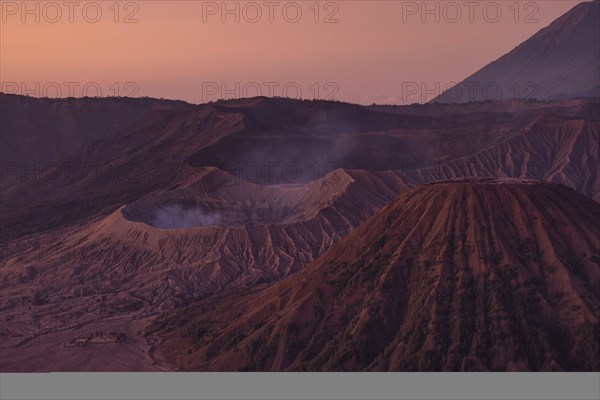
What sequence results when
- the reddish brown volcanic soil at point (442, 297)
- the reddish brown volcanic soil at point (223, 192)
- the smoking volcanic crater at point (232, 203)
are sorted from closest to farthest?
1. the reddish brown volcanic soil at point (442, 297)
2. the reddish brown volcanic soil at point (223, 192)
3. the smoking volcanic crater at point (232, 203)

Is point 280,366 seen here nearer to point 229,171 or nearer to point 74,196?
point 229,171

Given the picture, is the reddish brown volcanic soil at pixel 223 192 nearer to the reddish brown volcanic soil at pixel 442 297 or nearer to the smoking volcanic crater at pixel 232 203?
→ the smoking volcanic crater at pixel 232 203

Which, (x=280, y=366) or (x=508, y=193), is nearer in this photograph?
(x=280, y=366)

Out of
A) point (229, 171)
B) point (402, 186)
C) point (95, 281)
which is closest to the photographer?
point (95, 281)

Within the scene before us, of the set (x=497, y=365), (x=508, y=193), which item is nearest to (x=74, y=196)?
(x=508, y=193)

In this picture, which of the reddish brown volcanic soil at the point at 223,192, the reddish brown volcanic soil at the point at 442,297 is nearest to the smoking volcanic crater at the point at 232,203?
the reddish brown volcanic soil at the point at 223,192

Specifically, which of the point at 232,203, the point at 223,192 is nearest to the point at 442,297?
the point at 232,203

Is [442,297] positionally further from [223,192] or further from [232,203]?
[223,192]

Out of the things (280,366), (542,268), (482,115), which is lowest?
(280,366)
